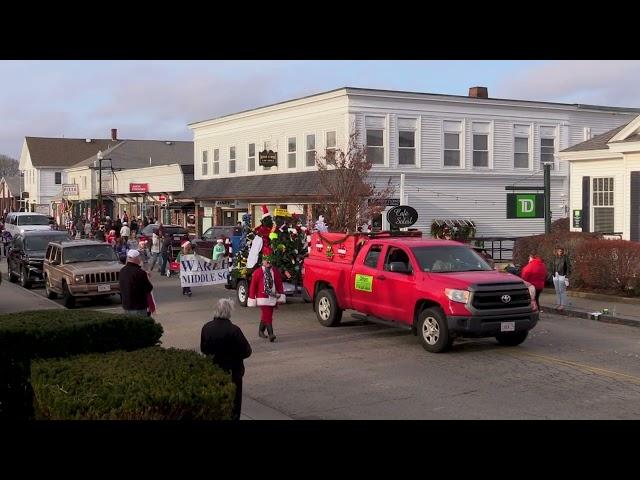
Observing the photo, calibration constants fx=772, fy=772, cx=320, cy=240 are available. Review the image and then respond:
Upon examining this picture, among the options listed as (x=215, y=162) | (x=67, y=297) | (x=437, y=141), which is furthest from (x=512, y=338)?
(x=215, y=162)

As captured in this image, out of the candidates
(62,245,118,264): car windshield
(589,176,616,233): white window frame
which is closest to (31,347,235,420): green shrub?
(62,245,118,264): car windshield

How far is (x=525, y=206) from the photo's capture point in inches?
1231

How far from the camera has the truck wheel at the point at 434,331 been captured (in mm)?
12227

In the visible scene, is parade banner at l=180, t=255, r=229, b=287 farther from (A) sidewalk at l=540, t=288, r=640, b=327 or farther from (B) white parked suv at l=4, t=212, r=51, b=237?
(B) white parked suv at l=4, t=212, r=51, b=237

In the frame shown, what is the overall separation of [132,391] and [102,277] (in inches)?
554

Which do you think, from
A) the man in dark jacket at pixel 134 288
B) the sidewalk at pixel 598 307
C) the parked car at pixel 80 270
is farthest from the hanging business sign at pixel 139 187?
the man in dark jacket at pixel 134 288

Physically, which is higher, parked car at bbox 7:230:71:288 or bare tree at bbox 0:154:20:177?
bare tree at bbox 0:154:20:177

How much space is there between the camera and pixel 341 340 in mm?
13914

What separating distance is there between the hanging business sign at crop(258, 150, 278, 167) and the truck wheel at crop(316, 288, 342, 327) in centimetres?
2295

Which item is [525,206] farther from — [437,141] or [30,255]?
[30,255]

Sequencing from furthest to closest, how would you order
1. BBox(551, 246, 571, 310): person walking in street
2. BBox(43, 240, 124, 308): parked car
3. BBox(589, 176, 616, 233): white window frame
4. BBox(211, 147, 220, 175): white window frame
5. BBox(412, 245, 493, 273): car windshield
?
BBox(211, 147, 220, 175): white window frame < BBox(589, 176, 616, 233): white window frame < BBox(43, 240, 124, 308): parked car < BBox(551, 246, 571, 310): person walking in street < BBox(412, 245, 493, 273): car windshield

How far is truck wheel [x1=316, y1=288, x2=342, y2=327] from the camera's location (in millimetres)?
15188

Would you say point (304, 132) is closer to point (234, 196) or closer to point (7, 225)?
point (234, 196)

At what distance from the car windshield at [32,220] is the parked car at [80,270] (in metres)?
20.7
